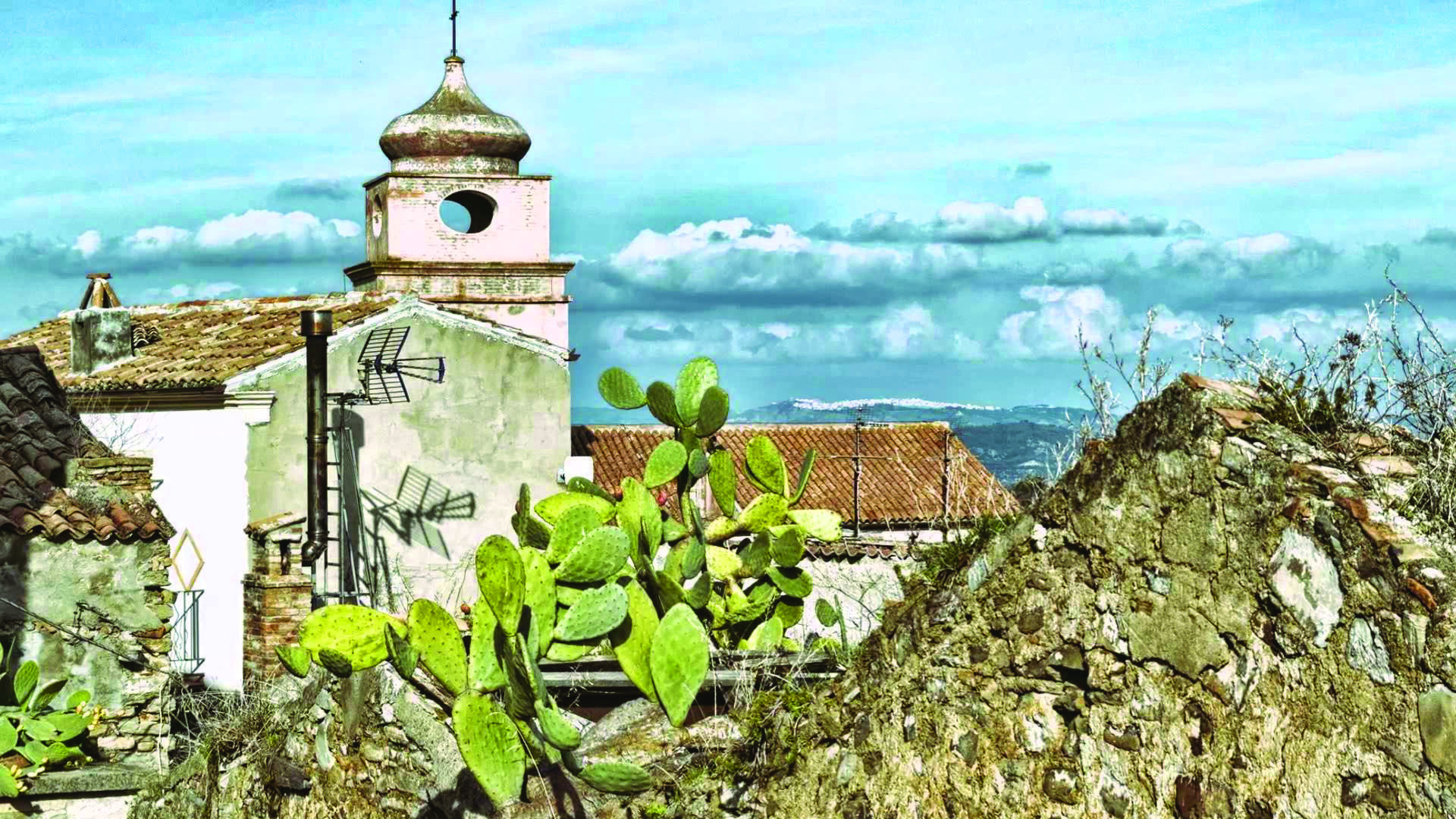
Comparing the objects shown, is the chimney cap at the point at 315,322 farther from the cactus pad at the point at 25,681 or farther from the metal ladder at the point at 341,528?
the cactus pad at the point at 25,681

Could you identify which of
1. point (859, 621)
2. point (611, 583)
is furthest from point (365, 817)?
point (859, 621)

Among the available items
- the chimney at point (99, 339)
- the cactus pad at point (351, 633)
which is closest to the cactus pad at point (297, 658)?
the cactus pad at point (351, 633)

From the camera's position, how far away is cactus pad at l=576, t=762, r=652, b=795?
6.25 meters

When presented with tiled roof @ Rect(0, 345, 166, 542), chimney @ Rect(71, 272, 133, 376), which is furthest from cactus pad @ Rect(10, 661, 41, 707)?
chimney @ Rect(71, 272, 133, 376)


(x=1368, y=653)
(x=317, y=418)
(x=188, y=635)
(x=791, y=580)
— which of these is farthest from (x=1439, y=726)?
(x=188, y=635)

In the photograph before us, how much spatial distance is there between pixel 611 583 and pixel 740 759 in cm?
89

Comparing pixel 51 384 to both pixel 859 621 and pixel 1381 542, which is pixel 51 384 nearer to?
pixel 859 621

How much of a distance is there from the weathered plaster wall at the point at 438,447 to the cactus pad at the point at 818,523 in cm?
1695

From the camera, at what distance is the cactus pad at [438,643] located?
6602mm

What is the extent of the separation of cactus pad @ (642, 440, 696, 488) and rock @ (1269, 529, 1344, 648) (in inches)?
129

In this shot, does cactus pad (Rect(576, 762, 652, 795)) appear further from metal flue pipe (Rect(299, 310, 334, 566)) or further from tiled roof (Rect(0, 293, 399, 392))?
tiled roof (Rect(0, 293, 399, 392))

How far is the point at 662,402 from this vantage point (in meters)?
7.91

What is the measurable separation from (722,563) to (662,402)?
2.49ft

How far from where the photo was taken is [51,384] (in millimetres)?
15656
